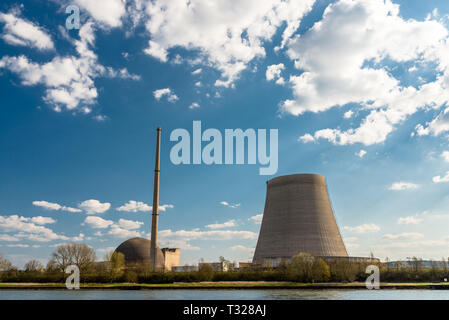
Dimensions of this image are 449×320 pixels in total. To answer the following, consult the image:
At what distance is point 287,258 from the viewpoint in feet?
168

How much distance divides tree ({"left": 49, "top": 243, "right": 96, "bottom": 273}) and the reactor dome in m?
9.66

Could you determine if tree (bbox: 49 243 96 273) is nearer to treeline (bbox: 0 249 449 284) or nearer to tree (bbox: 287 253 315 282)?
treeline (bbox: 0 249 449 284)

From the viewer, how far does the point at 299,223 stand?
2029 inches

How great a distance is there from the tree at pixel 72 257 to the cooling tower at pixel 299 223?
22.1m

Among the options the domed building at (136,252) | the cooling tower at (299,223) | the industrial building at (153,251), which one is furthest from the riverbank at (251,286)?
the domed building at (136,252)

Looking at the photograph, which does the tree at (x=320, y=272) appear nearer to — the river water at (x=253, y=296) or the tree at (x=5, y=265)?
the river water at (x=253, y=296)

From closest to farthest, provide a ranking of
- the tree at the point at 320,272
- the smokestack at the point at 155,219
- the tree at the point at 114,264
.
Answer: the tree at the point at 320,272
the tree at the point at 114,264
the smokestack at the point at 155,219

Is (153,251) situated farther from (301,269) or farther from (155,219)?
(301,269)

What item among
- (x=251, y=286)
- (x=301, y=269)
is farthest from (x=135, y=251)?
(x=301, y=269)

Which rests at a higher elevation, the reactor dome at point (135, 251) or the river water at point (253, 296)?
the reactor dome at point (135, 251)

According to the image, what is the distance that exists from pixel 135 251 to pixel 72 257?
12194mm

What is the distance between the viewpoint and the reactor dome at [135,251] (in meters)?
62.8
